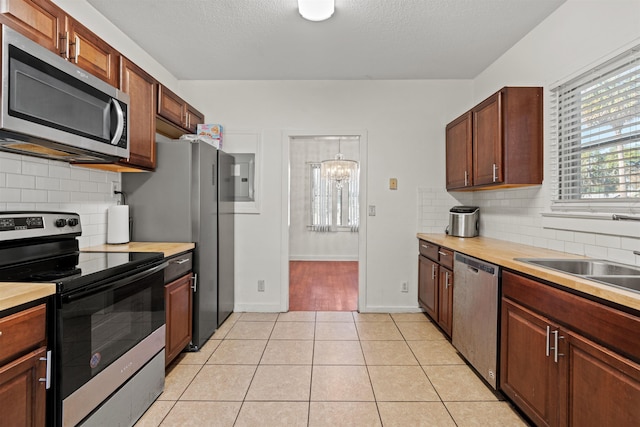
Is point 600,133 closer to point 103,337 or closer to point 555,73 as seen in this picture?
point 555,73

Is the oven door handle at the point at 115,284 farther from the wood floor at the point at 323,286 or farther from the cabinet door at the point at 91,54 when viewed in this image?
the wood floor at the point at 323,286

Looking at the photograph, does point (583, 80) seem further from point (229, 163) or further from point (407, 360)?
point (229, 163)

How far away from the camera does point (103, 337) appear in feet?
5.02

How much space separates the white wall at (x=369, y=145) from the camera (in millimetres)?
3602

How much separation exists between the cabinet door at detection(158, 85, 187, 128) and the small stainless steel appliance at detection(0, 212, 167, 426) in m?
1.12

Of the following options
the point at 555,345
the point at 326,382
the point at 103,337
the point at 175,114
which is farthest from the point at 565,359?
the point at 175,114

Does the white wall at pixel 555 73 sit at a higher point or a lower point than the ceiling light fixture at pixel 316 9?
lower

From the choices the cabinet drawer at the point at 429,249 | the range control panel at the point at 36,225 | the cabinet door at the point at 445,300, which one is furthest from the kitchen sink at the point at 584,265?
the range control panel at the point at 36,225

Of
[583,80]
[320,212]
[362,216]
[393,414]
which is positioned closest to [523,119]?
[583,80]

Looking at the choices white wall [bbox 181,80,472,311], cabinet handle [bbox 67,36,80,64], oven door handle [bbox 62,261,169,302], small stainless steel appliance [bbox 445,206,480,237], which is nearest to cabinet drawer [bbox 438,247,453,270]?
small stainless steel appliance [bbox 445,206,480,237]

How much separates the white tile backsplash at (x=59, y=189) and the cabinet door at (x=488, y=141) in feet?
9.57

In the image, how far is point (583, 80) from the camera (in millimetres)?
2121

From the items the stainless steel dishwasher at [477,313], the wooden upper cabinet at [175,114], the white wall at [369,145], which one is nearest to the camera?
the stainless steel dishwasher at [477,313]

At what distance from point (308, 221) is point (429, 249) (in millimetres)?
4140
